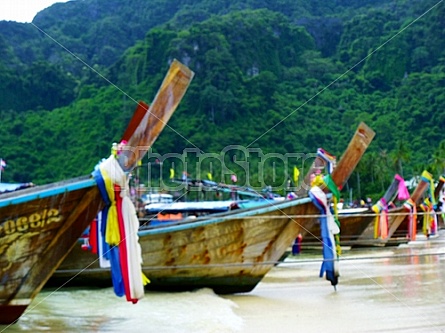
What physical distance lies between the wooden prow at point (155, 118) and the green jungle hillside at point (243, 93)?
85.7 ft

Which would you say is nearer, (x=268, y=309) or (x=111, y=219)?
(x=111, y=219)

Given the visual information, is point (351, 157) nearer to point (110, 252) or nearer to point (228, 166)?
point (110, 252)

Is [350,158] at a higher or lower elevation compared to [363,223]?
higher

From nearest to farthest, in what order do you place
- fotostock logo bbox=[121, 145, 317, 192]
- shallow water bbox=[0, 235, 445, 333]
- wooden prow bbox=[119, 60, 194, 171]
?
wooden prow bbox=[119, 60, 194, 171], shallow water bbox=[0, 235, 445, 333], fotostock logo bbox=[121, 145, 317, 192]

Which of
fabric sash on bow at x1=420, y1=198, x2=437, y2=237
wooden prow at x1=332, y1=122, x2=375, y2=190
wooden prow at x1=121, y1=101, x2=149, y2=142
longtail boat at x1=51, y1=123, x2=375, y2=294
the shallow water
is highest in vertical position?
wooden prow at x1=121, y1=101, x2=149, y2=142

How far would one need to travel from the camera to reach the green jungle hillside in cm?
4128

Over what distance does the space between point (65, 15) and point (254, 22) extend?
2463cm

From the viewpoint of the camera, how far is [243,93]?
51.1m

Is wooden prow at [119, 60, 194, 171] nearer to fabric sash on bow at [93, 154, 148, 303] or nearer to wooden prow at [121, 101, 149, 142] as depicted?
wooden prow at [121, 101, 149, 142]

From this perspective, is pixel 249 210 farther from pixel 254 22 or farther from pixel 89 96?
pixel 254 22

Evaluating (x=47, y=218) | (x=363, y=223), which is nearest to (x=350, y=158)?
(x=47, y=218)

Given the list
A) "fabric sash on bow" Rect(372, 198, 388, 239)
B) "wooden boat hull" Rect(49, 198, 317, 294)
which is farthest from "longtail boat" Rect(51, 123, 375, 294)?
"fabric sash on bow" Rect(372, 198, 388, 239)

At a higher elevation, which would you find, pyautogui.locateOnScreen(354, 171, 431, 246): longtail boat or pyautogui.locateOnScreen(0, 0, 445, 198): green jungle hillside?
pyautogui.locateOnScreen(0, 0, 445, 198): green jungle hillside

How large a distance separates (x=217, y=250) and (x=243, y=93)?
43203 millimetres
